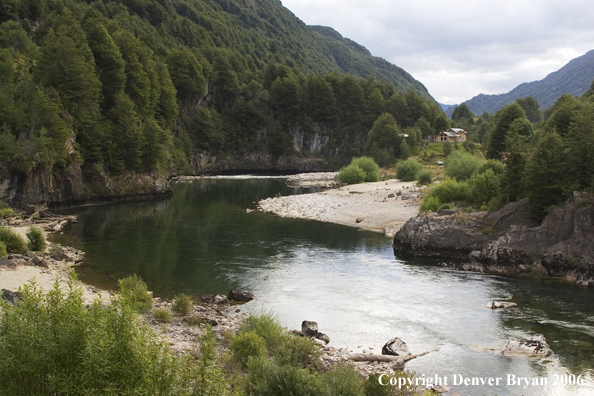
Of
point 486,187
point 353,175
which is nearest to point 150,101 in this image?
point 353,175

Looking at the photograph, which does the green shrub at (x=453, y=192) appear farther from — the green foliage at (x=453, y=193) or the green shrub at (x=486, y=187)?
the green shrub at (x=486, y=187)

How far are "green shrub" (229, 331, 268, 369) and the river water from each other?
5274 mm

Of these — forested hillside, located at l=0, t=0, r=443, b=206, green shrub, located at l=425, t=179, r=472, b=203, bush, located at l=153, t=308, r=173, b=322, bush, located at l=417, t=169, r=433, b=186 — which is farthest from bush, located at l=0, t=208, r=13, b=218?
bush, located at l=417, t=169, r=433, b=186

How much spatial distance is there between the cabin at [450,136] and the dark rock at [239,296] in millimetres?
119528

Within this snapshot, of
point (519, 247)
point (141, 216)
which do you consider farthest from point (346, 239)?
point (141, 216)

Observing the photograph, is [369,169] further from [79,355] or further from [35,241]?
[79,355]

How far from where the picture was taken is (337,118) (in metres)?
159

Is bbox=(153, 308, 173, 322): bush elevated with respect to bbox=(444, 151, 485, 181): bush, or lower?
lower

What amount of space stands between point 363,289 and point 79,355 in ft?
73.2

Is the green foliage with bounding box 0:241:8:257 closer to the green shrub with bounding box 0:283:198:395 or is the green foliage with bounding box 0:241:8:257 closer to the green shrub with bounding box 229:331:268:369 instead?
the green shrub with bounding box 229:331:268:369

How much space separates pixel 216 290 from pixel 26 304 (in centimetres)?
1971

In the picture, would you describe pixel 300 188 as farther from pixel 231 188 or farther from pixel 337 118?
pixel 337 118

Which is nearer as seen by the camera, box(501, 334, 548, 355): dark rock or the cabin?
box(501, 334, 548, 355): dark rock

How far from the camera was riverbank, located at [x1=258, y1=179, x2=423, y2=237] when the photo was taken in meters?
53.7
